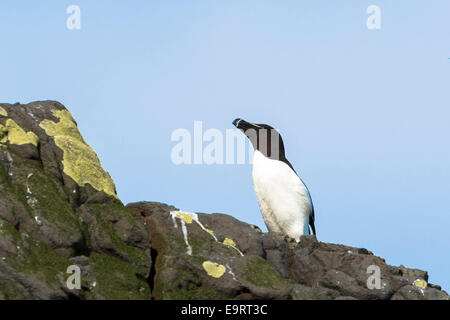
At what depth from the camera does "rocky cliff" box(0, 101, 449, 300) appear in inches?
413

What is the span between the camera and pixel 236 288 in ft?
35.9

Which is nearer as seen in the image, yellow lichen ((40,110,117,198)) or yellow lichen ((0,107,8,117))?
yellow lichen ((40,110,117,198))

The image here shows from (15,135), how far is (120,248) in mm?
2817

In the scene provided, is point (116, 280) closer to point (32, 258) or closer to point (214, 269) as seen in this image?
point (32, 258)

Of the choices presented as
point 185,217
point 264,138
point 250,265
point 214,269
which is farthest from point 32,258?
point 264,138

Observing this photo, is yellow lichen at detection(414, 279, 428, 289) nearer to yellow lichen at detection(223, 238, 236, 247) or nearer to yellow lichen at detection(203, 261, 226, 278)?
yellow lichen at detection(223, 238, 236, 247)

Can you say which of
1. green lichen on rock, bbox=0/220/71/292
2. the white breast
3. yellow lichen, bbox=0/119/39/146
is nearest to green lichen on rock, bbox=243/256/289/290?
green lichen on rock, bbox=0/220/71/292

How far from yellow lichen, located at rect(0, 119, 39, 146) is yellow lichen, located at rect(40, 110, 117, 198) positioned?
21.2 inches

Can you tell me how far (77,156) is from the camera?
13.0 metres

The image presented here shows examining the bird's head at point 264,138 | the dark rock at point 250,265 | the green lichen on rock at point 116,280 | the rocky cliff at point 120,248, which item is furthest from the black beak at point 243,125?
the green lichen on rock at point 116,280

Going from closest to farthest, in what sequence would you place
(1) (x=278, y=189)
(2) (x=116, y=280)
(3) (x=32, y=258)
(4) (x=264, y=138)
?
(3) (x=32, y=258)
(2) (x=116, y=280)
(1) (x=278, y=189)
(4) (x=264, y=138)

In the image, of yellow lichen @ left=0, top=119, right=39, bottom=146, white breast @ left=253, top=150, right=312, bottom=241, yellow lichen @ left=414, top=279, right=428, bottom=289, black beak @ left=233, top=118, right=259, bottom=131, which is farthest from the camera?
black beak @ left=233, top=118, right=259, bottom=131

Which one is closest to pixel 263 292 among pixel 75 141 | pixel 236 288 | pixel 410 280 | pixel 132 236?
pixel 236 288
